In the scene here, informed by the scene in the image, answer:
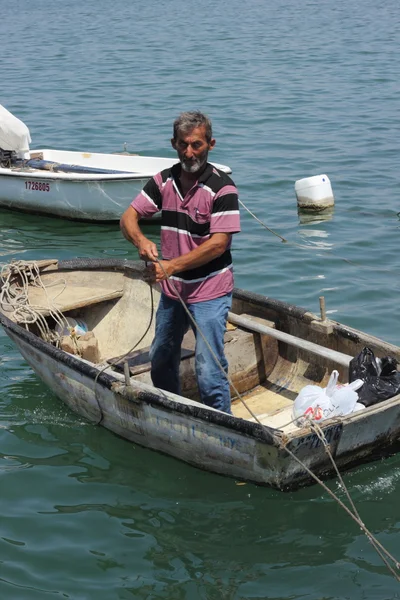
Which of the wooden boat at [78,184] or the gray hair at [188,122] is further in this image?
the wooden boat at [78,184]

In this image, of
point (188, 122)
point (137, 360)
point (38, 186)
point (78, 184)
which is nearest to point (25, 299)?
point (137, 360)

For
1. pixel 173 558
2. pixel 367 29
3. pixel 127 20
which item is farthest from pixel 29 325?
pixel 127 20

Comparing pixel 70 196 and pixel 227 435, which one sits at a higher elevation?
pixel 70 196

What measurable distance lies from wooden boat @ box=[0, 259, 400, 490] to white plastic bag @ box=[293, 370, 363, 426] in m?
0.19

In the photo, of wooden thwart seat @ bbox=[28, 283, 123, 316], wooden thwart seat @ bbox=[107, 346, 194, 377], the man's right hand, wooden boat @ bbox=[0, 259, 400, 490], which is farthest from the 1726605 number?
the man's right hand

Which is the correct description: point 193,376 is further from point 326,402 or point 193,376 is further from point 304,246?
point 304,246

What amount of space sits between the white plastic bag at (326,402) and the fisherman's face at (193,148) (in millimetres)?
1716

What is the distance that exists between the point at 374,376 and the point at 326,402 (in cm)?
40

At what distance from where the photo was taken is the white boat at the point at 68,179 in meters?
12.3

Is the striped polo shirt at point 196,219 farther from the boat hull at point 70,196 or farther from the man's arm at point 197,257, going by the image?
the boat hull at point 70,196

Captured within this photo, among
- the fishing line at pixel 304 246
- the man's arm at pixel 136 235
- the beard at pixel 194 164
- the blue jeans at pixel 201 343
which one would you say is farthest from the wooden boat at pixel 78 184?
the beard at pixel 194 164

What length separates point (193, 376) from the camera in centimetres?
753

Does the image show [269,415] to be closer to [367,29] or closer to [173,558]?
[173,558]

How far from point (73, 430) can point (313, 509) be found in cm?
213
